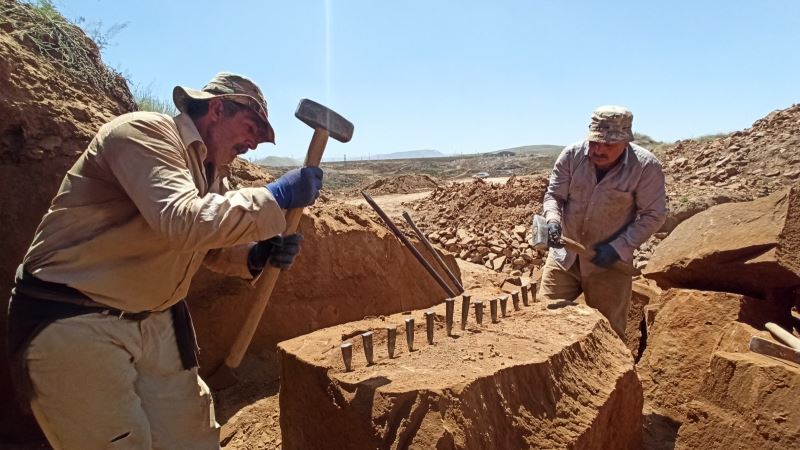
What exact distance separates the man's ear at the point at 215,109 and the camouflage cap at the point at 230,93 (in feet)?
0.09

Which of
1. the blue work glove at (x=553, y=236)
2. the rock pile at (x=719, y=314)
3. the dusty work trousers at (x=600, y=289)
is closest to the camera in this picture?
the rock pile at (x=719, y=314)

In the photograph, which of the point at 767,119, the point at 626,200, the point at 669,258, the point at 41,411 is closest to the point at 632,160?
the point at 626,200

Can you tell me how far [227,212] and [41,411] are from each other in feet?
3.23

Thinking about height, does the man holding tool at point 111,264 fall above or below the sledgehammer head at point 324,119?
below

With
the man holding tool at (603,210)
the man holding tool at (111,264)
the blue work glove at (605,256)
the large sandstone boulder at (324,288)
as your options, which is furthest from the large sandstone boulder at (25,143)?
the blue work glove at (605,256)

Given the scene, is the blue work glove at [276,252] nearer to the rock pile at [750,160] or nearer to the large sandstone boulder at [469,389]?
the large sandstone boulder at [469,389]

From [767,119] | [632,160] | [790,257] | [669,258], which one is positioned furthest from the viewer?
[767,119]

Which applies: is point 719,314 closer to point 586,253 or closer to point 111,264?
point 586,253

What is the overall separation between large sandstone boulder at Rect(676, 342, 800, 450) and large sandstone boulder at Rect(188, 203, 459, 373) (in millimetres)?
2806

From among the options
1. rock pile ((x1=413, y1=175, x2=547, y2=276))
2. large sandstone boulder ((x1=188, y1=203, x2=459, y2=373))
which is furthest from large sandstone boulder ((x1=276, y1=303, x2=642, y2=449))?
rock pile ((x1=413, y1=175, x2=547, y2=276))

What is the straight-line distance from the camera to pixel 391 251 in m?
5.18

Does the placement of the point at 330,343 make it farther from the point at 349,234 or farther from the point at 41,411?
the point at 349,234

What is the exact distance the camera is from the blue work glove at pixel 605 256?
11.7 feet

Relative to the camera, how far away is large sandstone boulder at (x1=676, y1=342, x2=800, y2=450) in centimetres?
240
